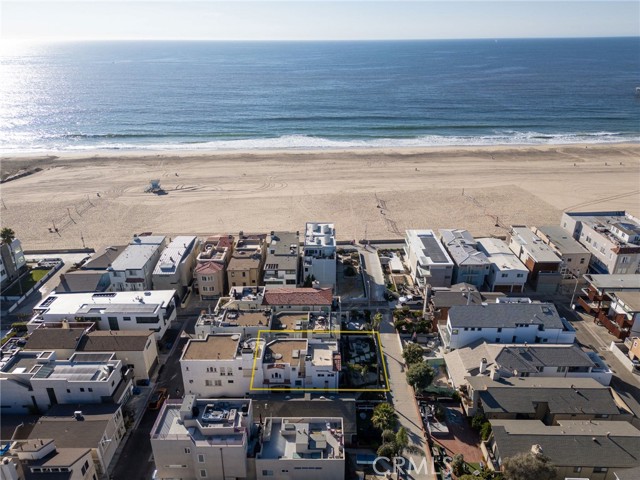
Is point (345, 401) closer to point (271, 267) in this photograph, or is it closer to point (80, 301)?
point (271, 267)

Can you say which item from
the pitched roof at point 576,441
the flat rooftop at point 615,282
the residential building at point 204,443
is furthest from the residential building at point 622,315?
the residential building at point 204,443

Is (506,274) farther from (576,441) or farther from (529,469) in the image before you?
(529,469)

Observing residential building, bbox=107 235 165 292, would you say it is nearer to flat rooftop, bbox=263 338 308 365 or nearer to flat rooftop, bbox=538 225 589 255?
flat rooftop, bbox=263 338 308 365

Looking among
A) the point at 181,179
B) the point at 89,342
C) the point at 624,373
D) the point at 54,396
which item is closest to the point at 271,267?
the point at 89,342

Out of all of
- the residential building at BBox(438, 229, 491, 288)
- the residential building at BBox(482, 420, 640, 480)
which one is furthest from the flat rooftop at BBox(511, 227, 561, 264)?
the residential building at BBox(482, 420, 640, 480)

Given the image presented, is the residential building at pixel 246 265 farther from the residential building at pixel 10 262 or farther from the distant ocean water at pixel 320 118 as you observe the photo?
the distant ocean water at pixel 320 118
